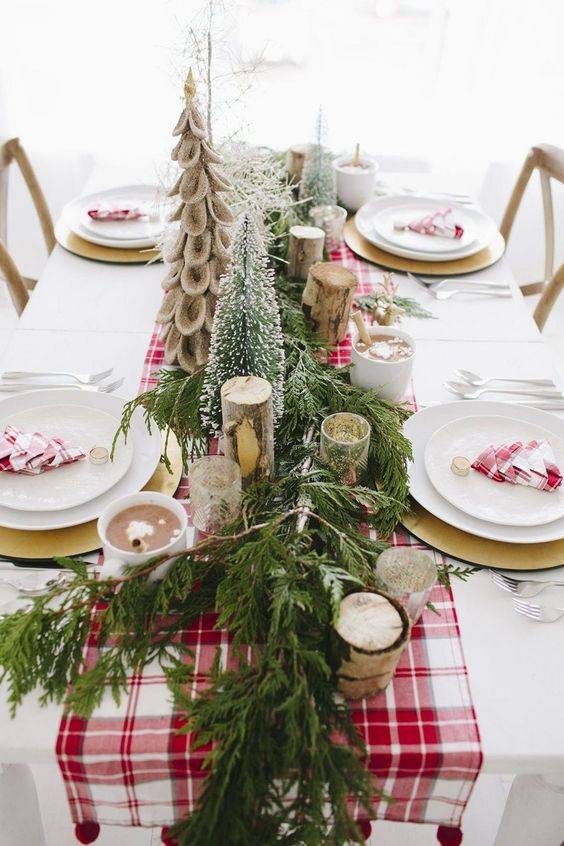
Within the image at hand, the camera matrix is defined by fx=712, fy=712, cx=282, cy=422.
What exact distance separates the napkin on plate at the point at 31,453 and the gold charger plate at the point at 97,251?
0.65 metres

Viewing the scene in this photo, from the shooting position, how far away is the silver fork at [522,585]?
91cm

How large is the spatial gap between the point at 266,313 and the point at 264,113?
1.95 m

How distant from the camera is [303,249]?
1471 mm

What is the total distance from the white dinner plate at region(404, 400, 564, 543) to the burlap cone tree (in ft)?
1.34

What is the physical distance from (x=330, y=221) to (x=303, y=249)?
0.20 meters

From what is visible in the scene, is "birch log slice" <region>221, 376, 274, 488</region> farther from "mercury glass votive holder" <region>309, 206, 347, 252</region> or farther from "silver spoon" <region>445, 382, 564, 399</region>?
"mercury glass votive holder" <region>309, 206, 347, 252</region>

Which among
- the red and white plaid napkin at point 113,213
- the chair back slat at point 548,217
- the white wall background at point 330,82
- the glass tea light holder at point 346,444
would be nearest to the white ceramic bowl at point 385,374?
the glass tea light holder at point 346,444

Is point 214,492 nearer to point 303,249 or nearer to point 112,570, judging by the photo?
point 112,570

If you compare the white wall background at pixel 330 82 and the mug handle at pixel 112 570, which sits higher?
the white wall background at pixel 330 82

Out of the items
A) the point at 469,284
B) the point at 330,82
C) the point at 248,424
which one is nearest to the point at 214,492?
the point at 248,424

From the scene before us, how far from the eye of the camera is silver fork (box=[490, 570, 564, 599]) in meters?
0.91

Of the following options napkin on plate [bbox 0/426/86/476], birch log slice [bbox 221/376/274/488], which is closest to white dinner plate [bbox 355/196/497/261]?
birch log slice [bbox 221/376/274/488]

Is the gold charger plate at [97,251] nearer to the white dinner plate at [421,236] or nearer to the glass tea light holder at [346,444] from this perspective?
the white dinner plate at [421,236]

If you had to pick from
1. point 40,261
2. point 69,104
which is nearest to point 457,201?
point 69,104
